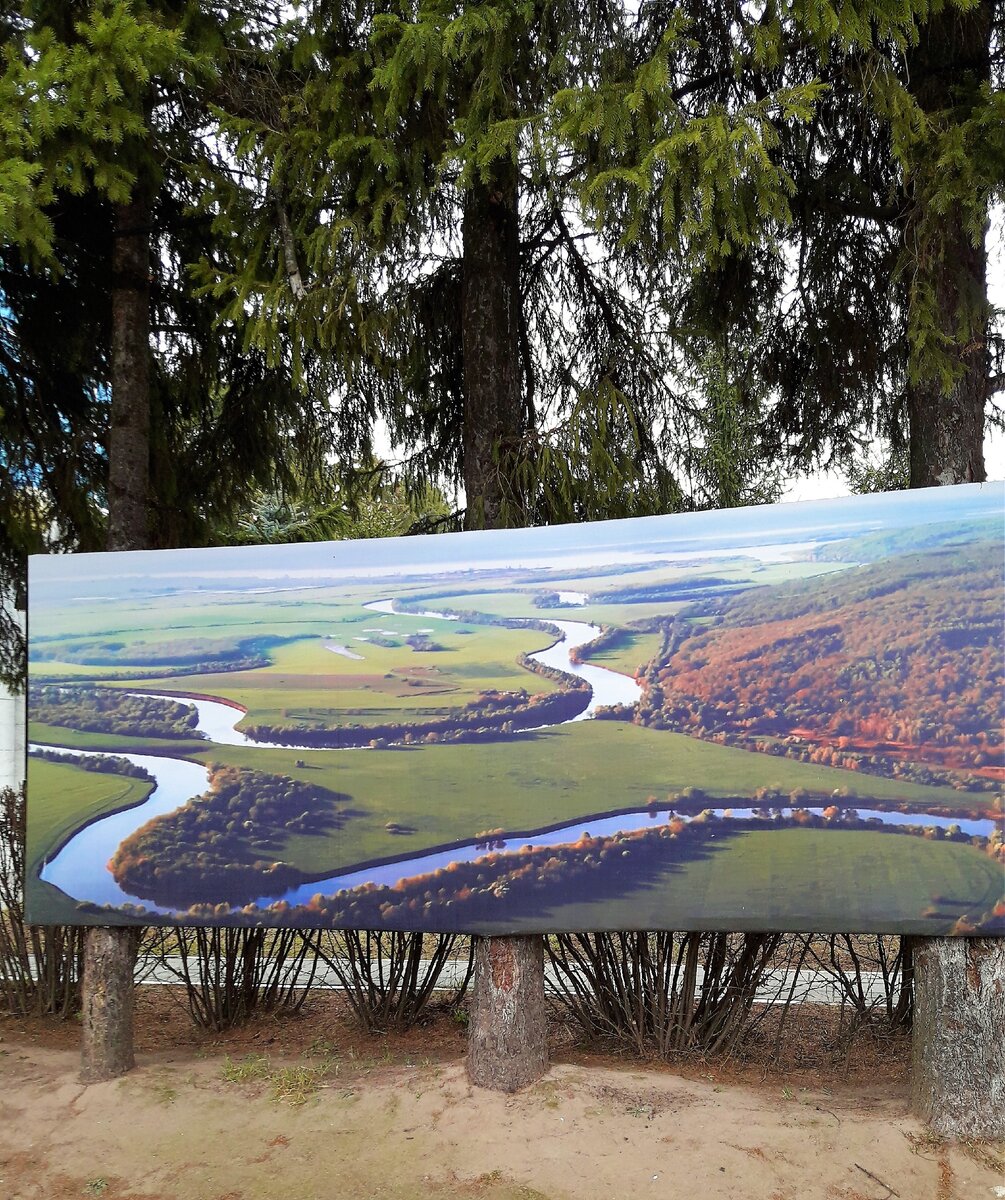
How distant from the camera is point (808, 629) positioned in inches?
147

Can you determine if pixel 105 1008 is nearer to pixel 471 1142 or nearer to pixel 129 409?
pixel 471 1142

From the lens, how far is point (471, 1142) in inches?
150

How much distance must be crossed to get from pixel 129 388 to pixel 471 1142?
4.12 meters

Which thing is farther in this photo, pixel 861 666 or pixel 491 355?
pixel 491 355

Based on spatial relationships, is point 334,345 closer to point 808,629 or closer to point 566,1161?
point 808,629

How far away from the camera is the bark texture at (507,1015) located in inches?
162

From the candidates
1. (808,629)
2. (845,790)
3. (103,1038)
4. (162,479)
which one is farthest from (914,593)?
(162,479)

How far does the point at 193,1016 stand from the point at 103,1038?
881 mm

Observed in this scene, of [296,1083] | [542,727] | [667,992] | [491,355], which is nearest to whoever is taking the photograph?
[542,727]

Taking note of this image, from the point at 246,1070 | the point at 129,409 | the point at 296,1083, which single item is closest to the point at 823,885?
→ the point at 296,1083

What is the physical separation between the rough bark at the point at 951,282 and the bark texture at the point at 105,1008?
15.2 feet

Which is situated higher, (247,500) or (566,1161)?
(247,500)

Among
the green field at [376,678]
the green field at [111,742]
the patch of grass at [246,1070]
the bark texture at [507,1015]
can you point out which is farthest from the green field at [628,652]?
the patch of grass at [246,1070]

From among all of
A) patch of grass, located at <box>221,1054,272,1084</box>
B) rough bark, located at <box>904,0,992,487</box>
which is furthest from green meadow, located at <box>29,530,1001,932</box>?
rough bark, located at <box>904,0,992,487</box>
